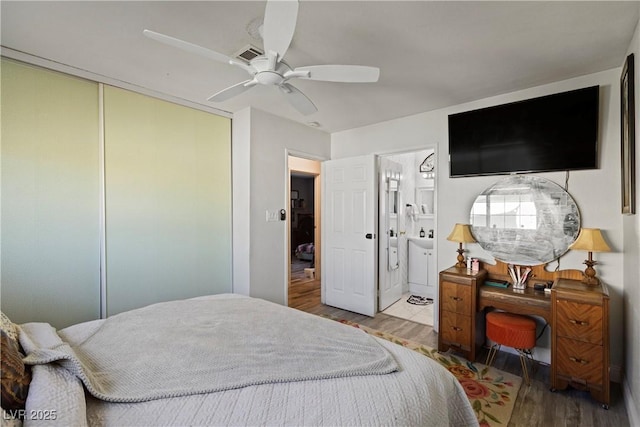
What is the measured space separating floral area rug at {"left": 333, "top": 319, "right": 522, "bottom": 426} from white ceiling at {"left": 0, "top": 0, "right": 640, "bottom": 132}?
2461 mm

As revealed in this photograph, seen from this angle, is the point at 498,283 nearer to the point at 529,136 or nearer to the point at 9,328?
the point at 529,136

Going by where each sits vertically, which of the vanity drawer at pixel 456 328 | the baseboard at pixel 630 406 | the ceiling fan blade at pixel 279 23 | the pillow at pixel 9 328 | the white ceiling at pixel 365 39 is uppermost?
the white ceiling at pixel 365 39

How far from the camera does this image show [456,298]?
2662 mm

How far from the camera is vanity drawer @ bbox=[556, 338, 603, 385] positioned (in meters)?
1.99

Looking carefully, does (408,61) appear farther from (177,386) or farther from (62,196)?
(62,196)

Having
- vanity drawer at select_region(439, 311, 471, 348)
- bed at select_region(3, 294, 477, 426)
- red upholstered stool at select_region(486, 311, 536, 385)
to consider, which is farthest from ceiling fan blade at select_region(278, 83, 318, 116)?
red upholstered stool at select_region(486, 311, 536, 385)

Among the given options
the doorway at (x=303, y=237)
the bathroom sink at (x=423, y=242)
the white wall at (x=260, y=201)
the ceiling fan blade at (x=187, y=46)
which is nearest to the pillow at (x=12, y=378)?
the ceiling fan blade at (x=187, y=46)

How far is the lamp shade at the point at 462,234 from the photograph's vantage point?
2.84m

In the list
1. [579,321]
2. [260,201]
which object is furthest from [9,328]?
[579,321]

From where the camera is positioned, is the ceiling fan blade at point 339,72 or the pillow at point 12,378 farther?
the ceiling fan blade at point 339,72

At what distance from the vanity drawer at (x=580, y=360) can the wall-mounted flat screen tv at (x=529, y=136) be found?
4.53ft

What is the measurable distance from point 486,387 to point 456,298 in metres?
0.71

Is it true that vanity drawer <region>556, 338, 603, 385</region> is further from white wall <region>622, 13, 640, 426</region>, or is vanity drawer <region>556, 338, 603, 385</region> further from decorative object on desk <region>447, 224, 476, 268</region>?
decorative object on desk <region>447, 224, 476, 268</region>

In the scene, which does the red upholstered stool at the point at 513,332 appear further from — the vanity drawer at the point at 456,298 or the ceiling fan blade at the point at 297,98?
the ceiling fan blade at the point at 297,98
